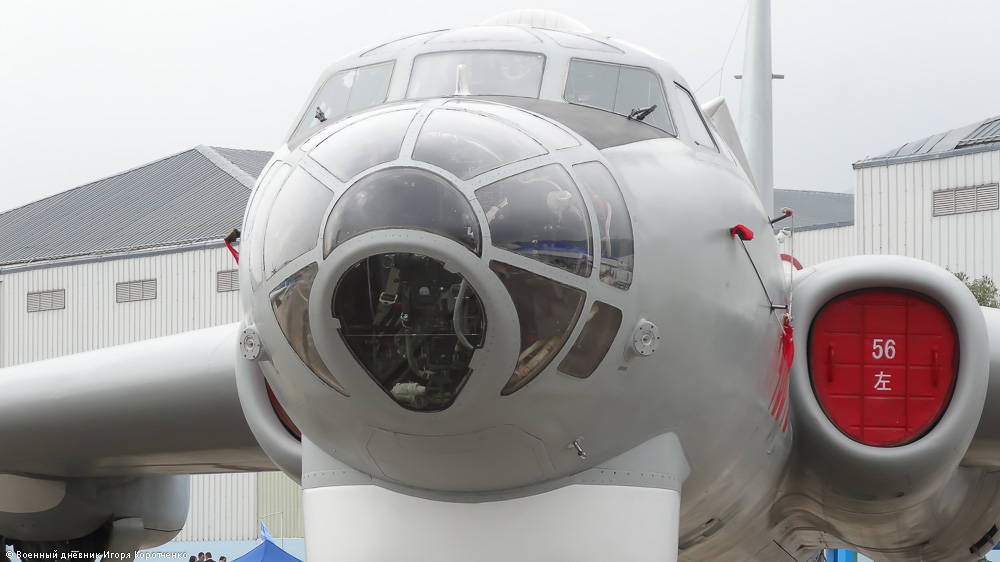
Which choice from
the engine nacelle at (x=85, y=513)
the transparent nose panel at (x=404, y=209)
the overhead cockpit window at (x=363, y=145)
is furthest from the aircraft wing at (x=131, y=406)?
the transparent nose panel at (x=404, y=209)

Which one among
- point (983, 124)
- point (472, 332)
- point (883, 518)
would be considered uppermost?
point (983, 124)

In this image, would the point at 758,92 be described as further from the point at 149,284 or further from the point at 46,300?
the point at 46,300

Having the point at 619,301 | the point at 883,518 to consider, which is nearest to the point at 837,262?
the point at 883,518

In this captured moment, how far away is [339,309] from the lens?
15.1 feet

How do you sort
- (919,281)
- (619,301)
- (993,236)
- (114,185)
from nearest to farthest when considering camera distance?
1. (619,301)
2. (919,281)
3. (993,236)
4. (114,185)

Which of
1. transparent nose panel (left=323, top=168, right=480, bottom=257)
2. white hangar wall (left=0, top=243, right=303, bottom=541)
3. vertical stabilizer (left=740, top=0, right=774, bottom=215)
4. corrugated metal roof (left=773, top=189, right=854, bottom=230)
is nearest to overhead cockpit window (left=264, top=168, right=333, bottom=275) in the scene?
transparent nose panel (left=323, top=168, right=480, bottom=257)

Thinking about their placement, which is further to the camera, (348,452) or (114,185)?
(114,185)

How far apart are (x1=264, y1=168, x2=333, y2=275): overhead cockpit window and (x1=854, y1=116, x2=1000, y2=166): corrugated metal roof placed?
21.9 metres

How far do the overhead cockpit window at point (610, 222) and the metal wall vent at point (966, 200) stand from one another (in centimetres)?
2104

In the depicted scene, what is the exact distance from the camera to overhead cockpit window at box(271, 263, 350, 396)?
15.6ft

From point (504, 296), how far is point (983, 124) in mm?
25764

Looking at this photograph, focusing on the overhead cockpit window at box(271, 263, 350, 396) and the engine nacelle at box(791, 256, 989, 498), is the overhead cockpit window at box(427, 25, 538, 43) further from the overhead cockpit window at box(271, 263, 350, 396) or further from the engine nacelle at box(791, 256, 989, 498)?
the engine nacelle at box(791, 256, 989, 498)

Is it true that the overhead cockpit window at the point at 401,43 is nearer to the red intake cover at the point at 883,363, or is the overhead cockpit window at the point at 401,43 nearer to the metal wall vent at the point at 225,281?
the red intake cover at the point at 883,363

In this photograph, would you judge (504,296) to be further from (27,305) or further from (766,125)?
(27,305)
